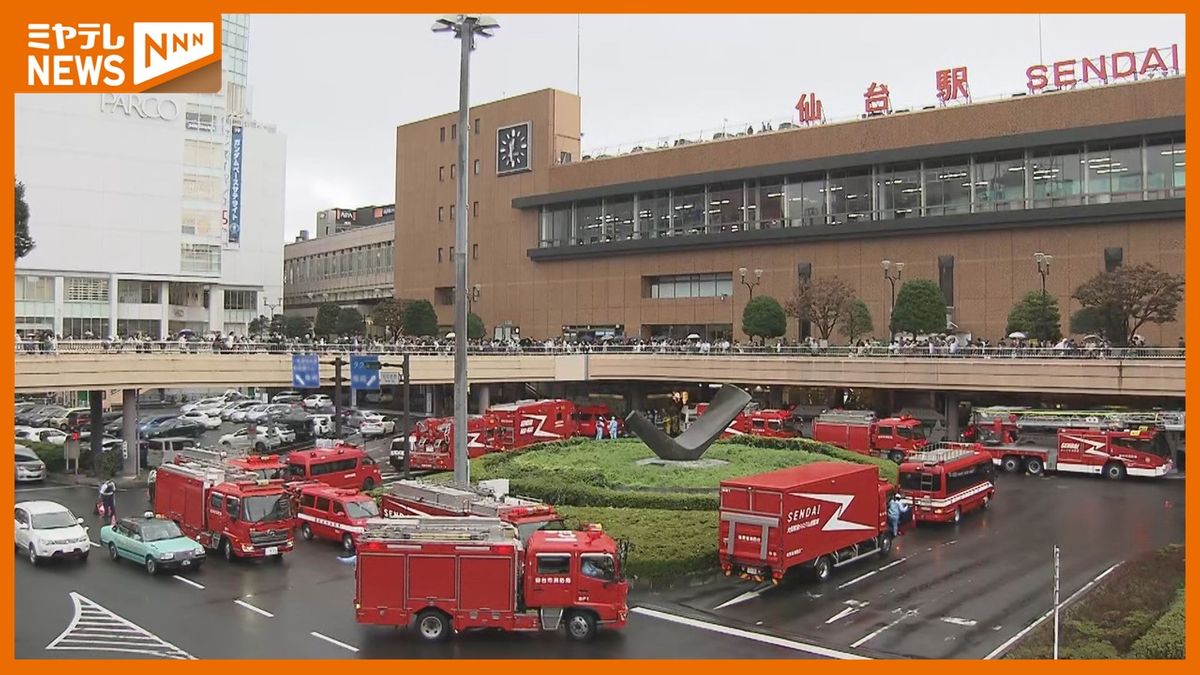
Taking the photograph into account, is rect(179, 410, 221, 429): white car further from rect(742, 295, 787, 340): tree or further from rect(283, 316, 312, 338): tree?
rect(742, 295, 787, 340): tree

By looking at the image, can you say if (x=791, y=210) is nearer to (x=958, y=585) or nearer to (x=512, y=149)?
(x=512, y=149)

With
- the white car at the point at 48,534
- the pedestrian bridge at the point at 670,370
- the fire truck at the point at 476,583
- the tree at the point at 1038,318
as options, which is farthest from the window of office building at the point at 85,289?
the fire truck at the point at 476,583

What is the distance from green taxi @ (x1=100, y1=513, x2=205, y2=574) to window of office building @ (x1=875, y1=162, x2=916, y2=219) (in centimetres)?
4754

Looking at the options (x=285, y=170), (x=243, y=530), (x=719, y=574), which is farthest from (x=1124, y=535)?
(x=285, y=170)

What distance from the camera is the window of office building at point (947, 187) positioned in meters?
58.4

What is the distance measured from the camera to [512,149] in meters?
78.6

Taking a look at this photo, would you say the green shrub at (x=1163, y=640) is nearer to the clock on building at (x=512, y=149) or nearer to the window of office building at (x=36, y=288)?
the clock on building at (x=512, y=149)

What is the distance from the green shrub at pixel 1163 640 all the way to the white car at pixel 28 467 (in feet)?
122

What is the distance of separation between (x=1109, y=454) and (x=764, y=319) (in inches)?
835

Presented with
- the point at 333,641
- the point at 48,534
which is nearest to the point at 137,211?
the point at 48,534

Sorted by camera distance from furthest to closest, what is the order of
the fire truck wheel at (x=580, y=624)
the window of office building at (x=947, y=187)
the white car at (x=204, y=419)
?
the white car at (x=204, y=419)
the window of office building at (x=947, y=187)
the fire truck wheel at (x=580, y=624)

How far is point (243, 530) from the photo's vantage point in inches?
977

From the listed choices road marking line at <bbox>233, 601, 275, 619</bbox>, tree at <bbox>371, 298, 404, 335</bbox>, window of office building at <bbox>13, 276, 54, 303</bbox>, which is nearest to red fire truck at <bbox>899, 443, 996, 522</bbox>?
road marking line at <bbox>233, 601, 275, 619</bbox>

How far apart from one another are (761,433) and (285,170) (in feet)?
195
